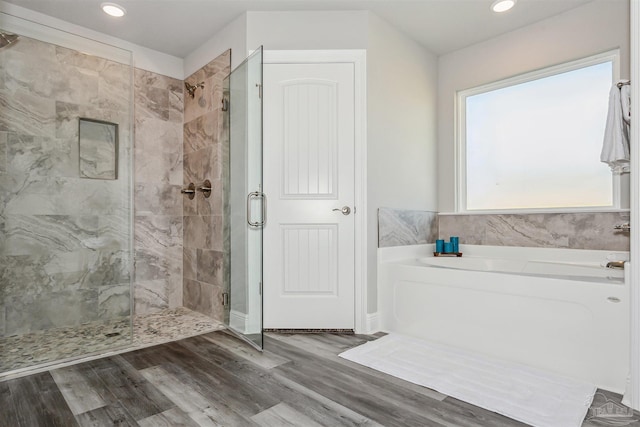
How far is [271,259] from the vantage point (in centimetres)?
284

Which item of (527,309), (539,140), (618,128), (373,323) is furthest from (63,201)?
(539,140)

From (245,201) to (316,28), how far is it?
146 centimetres

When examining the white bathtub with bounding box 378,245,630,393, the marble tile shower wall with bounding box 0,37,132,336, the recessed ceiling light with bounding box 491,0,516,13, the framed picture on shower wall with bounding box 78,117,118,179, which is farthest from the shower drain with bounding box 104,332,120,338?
the recessed ceiling light with bounding box 491,0,516,13

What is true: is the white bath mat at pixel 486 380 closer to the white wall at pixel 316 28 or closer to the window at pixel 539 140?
the window at pixel 539 140

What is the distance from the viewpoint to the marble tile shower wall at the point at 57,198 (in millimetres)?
2195

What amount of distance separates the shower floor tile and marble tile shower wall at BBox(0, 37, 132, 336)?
0.06 metres

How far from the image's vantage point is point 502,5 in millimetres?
2779

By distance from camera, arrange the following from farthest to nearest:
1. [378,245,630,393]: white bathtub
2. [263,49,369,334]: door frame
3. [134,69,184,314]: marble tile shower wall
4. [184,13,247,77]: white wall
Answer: [134,69,184,314]: marble tile shower wall, [184,13,247,77]: white wall, [263,49,369,334]: door frame, [378,245,630,393]: white bathtub

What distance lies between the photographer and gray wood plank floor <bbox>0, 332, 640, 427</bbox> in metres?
1.59

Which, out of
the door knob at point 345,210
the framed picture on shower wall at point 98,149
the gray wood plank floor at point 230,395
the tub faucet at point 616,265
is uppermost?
the framed picture on shower wall at point 98,149

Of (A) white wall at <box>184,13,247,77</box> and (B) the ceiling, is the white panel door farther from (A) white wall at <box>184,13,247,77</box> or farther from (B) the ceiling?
(B) the ceiling

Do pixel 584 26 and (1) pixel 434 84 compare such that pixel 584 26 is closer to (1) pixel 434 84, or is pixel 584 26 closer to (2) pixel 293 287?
(1) pixel 434 84

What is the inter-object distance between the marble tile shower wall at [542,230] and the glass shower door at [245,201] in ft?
6.45

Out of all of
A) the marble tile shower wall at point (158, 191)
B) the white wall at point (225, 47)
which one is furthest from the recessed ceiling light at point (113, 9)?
the white wall at point (225, 47)
